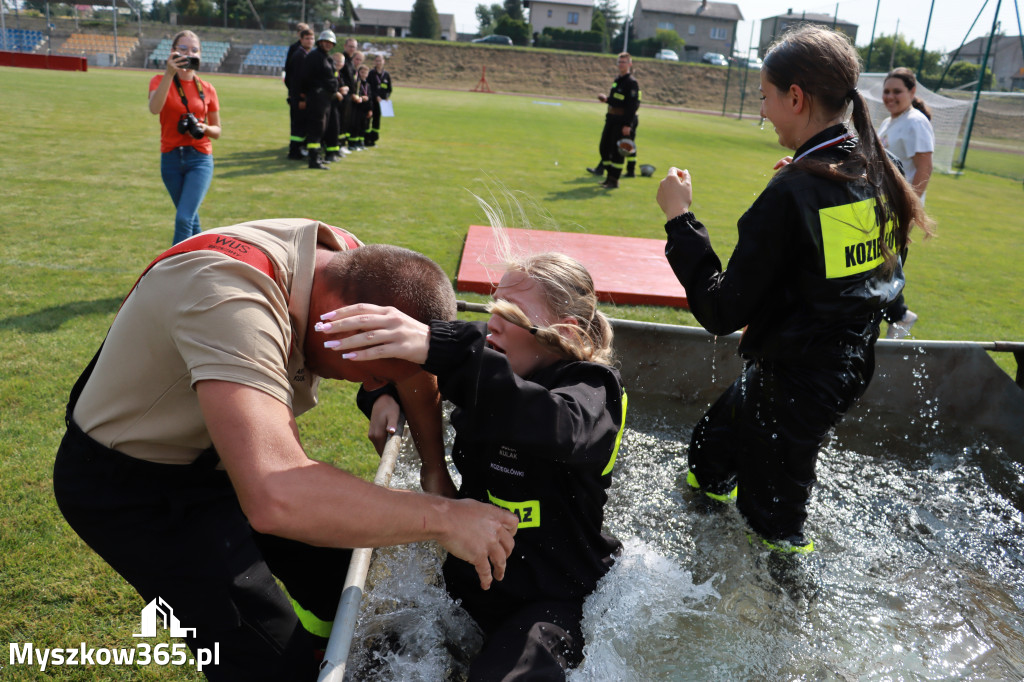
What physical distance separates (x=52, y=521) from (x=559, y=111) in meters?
33.7

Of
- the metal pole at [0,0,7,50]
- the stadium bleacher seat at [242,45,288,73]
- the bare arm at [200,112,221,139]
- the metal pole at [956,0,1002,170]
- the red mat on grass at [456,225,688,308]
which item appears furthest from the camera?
the stadium bleacher seat at [242,45,288,73]

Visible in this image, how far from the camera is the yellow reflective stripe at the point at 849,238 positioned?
2.60m

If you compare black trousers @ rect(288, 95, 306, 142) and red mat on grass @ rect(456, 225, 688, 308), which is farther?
black trousers @ rect(288, 95, 306, 142)

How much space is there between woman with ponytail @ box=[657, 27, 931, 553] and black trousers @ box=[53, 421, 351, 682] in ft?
6.26

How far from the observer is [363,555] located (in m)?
2.20

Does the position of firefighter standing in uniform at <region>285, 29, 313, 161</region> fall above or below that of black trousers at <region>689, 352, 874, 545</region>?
above

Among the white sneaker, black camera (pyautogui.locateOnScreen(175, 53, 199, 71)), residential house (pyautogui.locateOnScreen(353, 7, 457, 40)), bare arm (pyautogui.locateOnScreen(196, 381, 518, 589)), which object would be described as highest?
residential house (pyautogui.locateOnScreen(353, 7, 457, 40))

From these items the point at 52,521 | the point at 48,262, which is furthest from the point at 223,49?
the point at 52,521

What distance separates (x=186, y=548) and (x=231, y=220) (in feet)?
24.4

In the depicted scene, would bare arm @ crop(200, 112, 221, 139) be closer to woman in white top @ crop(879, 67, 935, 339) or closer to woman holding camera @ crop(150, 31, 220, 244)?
woman holding camera @ crop(150, 31, 220, 244)

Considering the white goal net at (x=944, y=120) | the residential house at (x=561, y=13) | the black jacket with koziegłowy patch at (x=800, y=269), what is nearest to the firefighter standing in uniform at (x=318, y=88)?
the black jacket with koziegłowy patch at (x=800, y=269)

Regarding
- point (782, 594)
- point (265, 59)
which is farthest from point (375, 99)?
point (265, 59)

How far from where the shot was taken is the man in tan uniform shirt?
5.04ft

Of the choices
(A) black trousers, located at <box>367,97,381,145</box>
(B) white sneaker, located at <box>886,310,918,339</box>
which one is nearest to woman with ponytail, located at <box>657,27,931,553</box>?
(B) white sneaker, located at <box>886,310,918,339</box>
